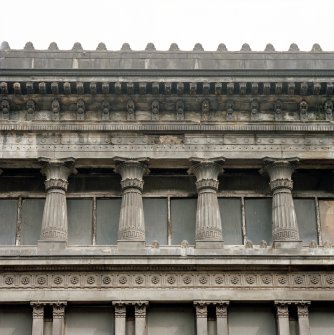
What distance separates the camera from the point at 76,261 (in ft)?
78.4

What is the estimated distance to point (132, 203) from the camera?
2505 centimetres

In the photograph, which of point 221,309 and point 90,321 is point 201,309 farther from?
point 90,321

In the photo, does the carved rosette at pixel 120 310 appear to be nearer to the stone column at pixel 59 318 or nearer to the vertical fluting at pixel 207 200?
the stone column at pixel 59 318

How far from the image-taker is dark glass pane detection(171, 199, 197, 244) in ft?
83.4

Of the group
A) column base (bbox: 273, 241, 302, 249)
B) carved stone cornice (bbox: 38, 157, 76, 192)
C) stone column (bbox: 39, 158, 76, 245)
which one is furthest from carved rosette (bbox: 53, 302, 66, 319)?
column base (bbox: 273, 241, 302, 249)

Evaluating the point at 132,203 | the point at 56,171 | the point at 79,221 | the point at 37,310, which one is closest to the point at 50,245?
the point at 79,221

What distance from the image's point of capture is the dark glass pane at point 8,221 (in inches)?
997

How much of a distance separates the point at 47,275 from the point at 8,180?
11.7 ft

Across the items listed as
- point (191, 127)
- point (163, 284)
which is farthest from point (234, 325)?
point (191, 127)

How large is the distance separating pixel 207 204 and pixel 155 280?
271 cm

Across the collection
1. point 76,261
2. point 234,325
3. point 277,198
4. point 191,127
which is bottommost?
point 234,325

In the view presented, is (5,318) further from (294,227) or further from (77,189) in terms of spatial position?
(294,227)

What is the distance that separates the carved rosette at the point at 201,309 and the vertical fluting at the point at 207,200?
1866mm

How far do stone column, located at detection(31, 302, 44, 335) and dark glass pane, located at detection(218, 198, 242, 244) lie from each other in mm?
5601
